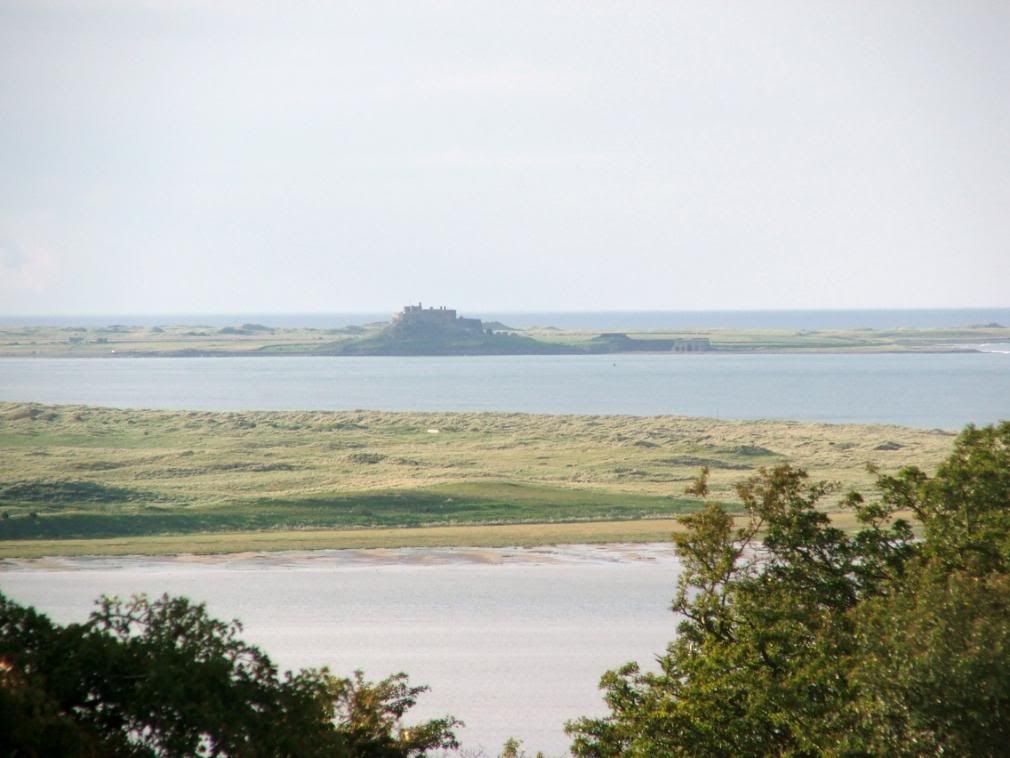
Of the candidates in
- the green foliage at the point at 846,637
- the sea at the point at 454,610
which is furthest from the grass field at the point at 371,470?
the green foliage at the point at 846,637

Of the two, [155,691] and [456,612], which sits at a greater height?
[155,691]

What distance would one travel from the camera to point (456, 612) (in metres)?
32.3

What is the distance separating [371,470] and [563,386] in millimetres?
87252

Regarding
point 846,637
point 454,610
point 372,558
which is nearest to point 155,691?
point 846,637

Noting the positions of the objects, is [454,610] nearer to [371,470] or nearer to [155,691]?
[155,691]

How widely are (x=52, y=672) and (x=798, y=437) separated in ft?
233

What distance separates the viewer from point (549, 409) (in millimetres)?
116438

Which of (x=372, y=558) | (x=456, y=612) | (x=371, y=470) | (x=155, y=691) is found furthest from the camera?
(x=371, y=470)

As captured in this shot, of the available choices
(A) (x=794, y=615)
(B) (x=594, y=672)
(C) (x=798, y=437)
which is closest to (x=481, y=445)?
(C) (x=798, y=437)

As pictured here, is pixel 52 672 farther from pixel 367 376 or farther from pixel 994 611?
pixel 367 376

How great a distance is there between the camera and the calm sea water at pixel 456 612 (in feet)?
80.8

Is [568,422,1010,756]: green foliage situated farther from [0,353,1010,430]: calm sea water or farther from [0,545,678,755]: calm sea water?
[0,353,1010,430]: calm sea water

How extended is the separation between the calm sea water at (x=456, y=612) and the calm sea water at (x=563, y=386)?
70.8 metres

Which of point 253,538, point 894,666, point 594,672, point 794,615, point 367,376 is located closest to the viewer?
point 894,666
